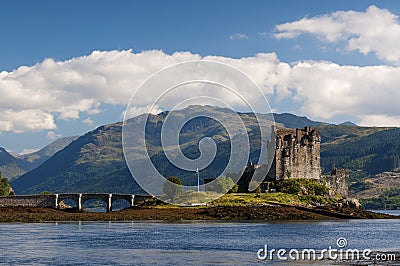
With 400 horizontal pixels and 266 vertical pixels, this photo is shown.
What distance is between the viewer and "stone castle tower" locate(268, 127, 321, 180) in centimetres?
16262

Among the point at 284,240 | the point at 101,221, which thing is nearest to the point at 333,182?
the point at 101,221

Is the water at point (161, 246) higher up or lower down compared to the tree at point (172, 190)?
lower down

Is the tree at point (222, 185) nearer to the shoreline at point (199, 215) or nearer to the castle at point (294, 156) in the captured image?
the castle at point (294, 156)

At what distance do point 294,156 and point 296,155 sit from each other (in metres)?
0.81

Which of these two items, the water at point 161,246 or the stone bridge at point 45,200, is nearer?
the water at point 161,246

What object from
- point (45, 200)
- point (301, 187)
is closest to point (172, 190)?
point (301, 187)

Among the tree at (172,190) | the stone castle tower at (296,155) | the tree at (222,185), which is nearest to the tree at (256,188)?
the tree at (222,185)

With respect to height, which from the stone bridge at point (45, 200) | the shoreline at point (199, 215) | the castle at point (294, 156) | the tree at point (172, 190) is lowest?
the shoreline at point (199, 215)

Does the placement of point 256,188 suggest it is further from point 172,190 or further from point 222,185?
point 172,190

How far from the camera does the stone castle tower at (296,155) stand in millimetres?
162625

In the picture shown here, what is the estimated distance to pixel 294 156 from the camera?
538ft

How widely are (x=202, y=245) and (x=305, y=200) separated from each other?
8819 cm

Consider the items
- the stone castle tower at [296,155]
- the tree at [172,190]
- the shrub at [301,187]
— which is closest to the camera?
the tree at [172,190]

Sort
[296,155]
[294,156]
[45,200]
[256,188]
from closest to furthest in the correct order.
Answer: [256,188]
[294,156]
[296,155]
[45,200]
